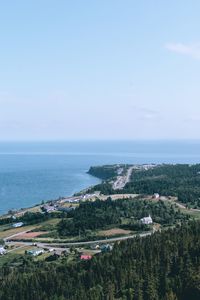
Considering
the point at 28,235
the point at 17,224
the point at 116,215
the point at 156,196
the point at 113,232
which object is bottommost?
the point at 28,235

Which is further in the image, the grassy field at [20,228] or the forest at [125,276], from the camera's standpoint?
the grassy field at [20,228]

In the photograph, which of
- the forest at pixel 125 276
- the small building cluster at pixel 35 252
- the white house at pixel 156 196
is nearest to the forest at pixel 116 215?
the white house at pixel 156 196

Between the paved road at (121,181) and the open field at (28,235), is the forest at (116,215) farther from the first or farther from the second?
the paved road at (121,181)

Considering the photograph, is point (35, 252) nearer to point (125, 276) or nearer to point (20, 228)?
point (20, 228)

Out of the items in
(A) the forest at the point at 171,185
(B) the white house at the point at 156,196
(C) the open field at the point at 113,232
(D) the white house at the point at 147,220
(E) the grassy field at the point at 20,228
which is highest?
(A) the forest at the point at 171,185

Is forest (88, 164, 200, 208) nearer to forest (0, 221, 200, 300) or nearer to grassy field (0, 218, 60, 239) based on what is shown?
grassy field (0, 218, 60, 239)

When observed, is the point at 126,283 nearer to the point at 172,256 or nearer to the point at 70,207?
the point at 172,256

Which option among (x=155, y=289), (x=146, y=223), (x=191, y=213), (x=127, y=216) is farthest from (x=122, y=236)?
(x=155, y=289)

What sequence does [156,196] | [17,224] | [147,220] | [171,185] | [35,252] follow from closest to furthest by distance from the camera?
[35,252] < [147,220] < [17,224] < [156,196] < [171,185]

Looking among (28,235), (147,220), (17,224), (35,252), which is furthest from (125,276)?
(17,224)
